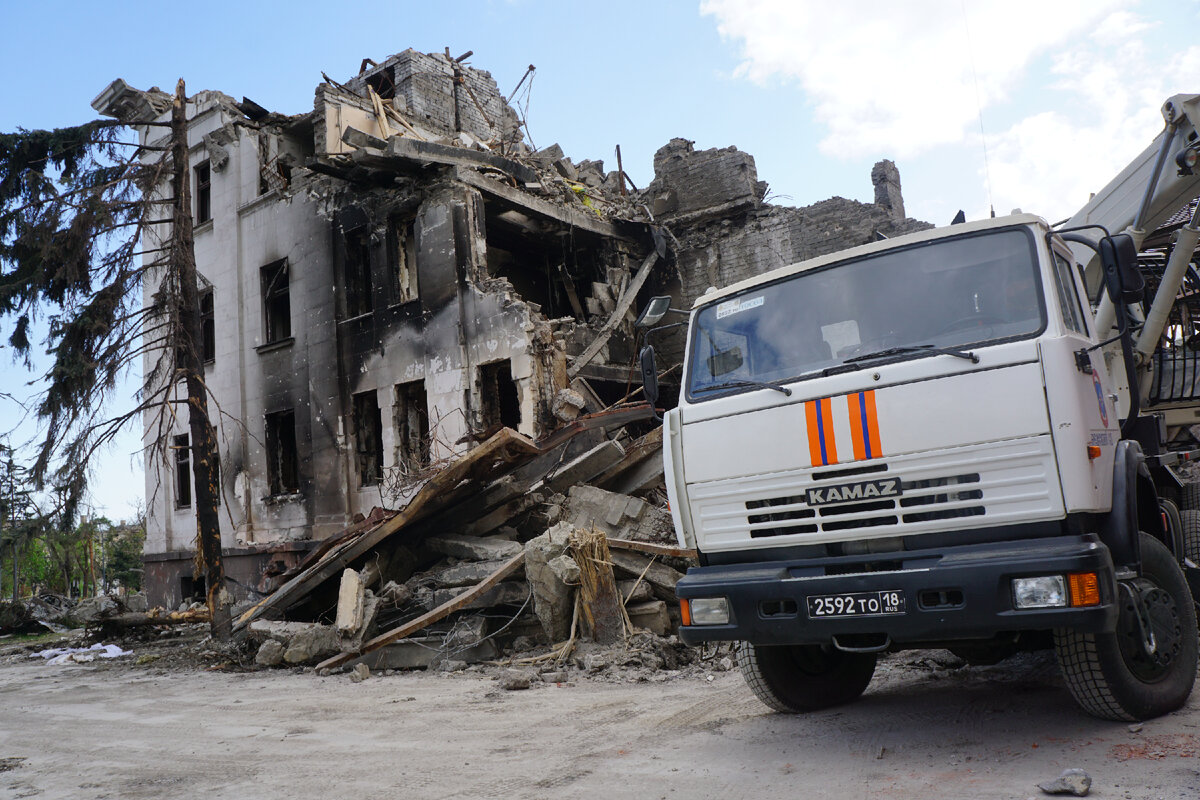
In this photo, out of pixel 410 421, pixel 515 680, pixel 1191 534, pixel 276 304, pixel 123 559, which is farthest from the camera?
pixel 123 559

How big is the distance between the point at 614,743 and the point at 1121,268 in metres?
3.69

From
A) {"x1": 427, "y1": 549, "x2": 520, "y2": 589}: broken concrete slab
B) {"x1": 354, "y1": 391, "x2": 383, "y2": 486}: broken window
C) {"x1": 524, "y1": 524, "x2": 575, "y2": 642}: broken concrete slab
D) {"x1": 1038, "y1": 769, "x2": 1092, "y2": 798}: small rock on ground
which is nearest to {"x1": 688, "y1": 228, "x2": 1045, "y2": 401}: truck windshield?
{"x1": 1038, "y1": 769, "x2": 1092, "y2": 798}: small rock on ground

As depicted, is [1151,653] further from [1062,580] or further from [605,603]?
[605,603]

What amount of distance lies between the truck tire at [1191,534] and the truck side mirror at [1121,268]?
2.22 metres

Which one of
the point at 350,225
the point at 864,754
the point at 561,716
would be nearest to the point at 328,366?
the point at 350,225

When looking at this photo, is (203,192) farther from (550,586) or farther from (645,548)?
(645,548)

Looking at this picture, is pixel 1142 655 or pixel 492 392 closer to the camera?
pixel 1142 655

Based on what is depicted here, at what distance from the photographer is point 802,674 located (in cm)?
549

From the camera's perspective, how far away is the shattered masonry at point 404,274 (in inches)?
603

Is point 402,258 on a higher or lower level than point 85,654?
higher

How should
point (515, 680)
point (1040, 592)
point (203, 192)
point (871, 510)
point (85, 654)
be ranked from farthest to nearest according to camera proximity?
1. point (203, 192)
2. point (85, 654)
3. point (515, 680)
4. point (871, 510)
5. point (1040, 592)

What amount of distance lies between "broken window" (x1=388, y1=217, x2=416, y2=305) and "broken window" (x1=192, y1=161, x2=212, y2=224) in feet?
22.4

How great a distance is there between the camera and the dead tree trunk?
1221 centimetres

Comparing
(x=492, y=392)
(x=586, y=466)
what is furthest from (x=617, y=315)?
(x=586, y=466)
